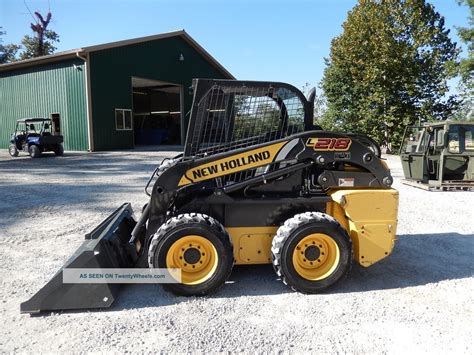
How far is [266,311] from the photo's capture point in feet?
11.3

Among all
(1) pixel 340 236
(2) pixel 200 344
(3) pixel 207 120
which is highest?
(3) pixel 207 120

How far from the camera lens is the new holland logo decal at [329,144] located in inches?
151

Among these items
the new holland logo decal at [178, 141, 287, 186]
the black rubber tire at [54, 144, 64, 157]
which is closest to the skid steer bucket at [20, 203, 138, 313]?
the new holland logo decal at [178, 141, 287, 186]

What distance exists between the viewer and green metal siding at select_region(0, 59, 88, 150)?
65.4ft

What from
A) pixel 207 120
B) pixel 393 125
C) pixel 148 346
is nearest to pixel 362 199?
pixel 207 120

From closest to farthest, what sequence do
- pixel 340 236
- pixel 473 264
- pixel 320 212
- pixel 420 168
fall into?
1. pixel 340 236
2. pixel 320 212
3. pixel 473 264
4. pixel 420 168

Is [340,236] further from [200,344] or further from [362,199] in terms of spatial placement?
[200,344]

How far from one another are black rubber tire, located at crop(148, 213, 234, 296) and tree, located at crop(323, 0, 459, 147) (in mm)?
18515

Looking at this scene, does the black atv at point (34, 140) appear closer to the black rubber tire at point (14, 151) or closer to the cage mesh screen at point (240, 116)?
the black rubber tire at point (14, 151)

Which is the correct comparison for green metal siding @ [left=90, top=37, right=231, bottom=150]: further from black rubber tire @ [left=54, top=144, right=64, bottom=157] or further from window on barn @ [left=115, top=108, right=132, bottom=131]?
black rubber tire @ [left=54, top=144, right=64, bottom=157]

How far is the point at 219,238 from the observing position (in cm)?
366

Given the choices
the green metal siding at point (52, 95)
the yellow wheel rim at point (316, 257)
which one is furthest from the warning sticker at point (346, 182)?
the green metal siding at point (52, 95)

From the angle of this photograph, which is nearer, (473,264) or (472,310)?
(472,310)

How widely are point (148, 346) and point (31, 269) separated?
2.22 meters
